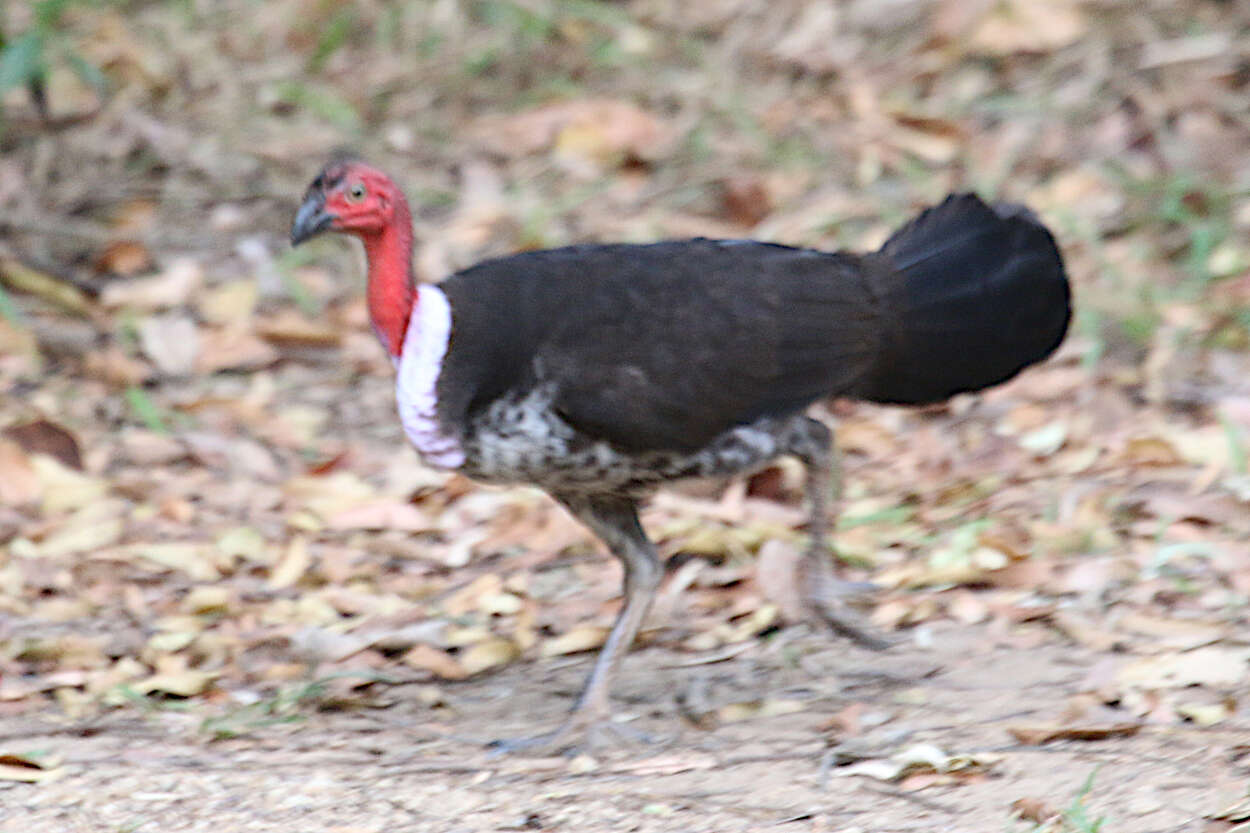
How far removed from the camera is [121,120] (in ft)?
22.2

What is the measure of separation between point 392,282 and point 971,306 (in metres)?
1.32

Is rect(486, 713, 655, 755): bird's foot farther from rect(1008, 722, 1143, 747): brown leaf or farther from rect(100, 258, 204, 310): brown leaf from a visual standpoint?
rect(100, 258, 204, 310): brown leaf

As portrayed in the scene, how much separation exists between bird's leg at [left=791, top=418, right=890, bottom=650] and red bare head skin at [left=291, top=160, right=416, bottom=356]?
0.96 metres

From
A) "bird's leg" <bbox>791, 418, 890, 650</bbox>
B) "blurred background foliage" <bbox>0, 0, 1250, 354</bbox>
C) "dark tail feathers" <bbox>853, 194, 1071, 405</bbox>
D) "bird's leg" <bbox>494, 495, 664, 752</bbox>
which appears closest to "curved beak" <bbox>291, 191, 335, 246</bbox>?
"bird's leg" <bbox>494, 495, 664, 752</bbox>

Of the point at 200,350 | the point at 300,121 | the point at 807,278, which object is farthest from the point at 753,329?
the point at 300,121

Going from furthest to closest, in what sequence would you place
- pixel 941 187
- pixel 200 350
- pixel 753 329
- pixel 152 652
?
pixel 941 187, pixel 200 350, pixel 152 652, pixel 753 329

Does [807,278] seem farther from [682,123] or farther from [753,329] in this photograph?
[682,123]

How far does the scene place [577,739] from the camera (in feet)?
12.3

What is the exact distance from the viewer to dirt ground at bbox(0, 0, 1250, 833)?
349cm

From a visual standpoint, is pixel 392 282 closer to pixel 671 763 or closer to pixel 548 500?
pixel 671 763

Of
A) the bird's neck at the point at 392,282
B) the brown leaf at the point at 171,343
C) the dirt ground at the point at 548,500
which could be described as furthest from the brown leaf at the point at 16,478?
the bird's neck at the point at 392,282

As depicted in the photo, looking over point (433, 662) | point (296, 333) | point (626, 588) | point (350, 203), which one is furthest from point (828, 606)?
point (296, 333)

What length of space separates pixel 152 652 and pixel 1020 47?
13.7 ft

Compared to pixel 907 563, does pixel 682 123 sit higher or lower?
higher
